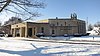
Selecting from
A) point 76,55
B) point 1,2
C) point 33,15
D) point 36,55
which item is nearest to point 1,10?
point 1,2

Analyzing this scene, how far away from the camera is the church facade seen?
56188 mm

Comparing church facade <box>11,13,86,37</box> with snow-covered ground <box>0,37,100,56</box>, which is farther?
church facade <box>11,13,86,37</box>

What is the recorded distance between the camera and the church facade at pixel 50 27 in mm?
56188

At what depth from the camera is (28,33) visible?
56781 mm

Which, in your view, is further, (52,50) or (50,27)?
(50,27)

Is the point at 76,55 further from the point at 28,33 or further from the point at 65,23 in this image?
the point at 65,23

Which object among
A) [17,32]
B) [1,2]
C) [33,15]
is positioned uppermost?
[1,2]

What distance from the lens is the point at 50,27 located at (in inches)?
2363

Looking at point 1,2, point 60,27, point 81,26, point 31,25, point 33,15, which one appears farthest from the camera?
point 81,26

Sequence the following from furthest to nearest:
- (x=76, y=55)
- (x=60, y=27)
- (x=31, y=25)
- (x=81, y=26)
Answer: (x=81, y=26) < (x=60, y=27) < (x=31, y=25) < (x=76, y=55)

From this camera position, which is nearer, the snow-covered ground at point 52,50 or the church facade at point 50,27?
the snow-covered ground at point 52,50

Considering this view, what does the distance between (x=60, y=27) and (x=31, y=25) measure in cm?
1048

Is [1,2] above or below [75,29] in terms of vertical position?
above

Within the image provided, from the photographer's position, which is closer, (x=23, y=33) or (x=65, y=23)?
(x=23, y=33)
